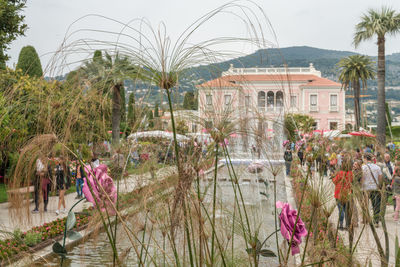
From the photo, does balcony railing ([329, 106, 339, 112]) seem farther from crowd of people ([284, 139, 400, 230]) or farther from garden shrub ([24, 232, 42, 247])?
crowd of people ([284, 139, 400, 230])

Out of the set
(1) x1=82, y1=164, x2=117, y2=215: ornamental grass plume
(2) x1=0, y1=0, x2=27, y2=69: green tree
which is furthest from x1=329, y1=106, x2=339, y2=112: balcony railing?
(1) x1=82, y1=164, x2=117, y2=215: ornamental grass plume

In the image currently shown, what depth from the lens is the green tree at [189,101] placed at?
71.9 inches

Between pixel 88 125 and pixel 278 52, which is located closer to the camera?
pixel 278 52

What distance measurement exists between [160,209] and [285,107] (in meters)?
0.68

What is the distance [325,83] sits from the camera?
53.8 metres

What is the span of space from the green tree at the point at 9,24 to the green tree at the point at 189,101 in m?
14.8

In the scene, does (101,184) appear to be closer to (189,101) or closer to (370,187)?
(189,101)

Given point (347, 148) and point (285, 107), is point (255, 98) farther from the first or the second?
point (347, 148)

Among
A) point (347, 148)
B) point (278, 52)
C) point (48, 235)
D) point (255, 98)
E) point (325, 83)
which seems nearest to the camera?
point (278, 52)

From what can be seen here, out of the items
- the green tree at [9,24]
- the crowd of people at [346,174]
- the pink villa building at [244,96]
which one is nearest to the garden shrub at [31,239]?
the crowd of people at [346,174]

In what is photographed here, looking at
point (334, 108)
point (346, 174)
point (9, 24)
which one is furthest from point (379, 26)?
point (334, 108)

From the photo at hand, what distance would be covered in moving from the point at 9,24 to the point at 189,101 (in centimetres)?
1587

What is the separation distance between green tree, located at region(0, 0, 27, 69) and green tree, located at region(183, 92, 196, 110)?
1480 cm

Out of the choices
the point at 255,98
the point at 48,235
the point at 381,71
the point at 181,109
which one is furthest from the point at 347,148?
the point at 381,71
